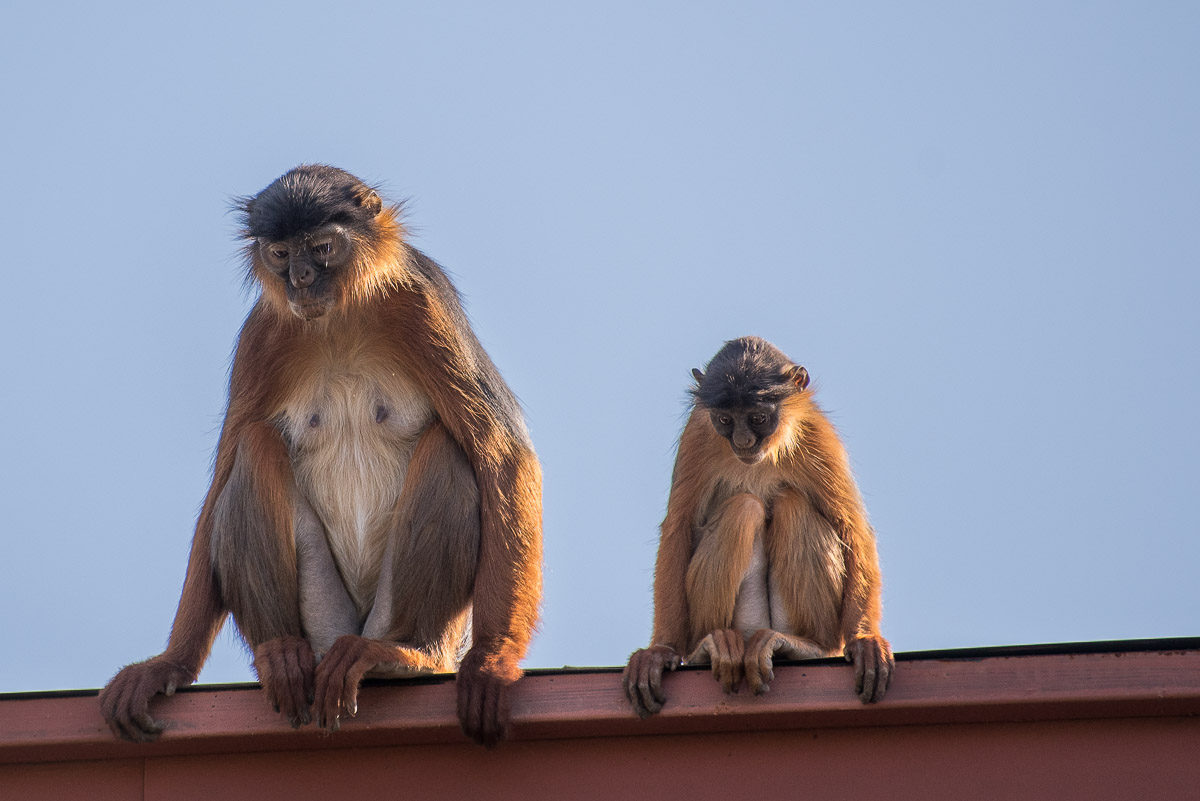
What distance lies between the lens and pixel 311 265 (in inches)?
207

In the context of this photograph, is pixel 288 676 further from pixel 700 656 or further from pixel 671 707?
pixel 700 656

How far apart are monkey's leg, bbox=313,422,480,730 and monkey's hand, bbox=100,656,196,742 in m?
0.73

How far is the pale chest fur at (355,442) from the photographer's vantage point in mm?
5262

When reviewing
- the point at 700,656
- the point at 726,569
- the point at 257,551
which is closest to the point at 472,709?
the point at 700,656

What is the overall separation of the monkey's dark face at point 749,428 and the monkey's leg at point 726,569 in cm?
24

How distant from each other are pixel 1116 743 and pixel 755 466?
7.47 feet

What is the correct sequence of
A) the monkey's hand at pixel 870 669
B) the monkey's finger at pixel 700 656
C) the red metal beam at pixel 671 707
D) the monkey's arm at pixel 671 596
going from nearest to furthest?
the red metal beam at pixel 671 707
the monkey's hand at pixel 870 669
the monkey's finger at pixel 700 656
the monkey's arm at pixel 671 596

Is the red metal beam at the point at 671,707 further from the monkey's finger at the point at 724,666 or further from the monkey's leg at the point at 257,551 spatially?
the monkey's leg at the point at 257,551

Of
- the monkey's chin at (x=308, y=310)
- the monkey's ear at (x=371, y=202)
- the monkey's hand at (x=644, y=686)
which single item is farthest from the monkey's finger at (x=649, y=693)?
the monkey's ear at (x=371, y=202)

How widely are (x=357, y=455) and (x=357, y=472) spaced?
2.8 inches

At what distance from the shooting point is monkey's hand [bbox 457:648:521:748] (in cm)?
416

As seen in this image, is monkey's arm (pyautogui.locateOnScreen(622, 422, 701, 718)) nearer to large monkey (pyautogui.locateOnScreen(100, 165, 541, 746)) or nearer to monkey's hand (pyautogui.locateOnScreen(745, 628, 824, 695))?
monkey's hand (pyautogui.locateOnScreen(745, 628, 824, 695))

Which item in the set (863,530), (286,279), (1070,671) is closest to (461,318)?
(286,279)

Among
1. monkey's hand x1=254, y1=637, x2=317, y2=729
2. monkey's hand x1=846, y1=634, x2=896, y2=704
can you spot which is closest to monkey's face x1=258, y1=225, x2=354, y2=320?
monkey's hand x1=254, y1=637, x2=317, y2=729
